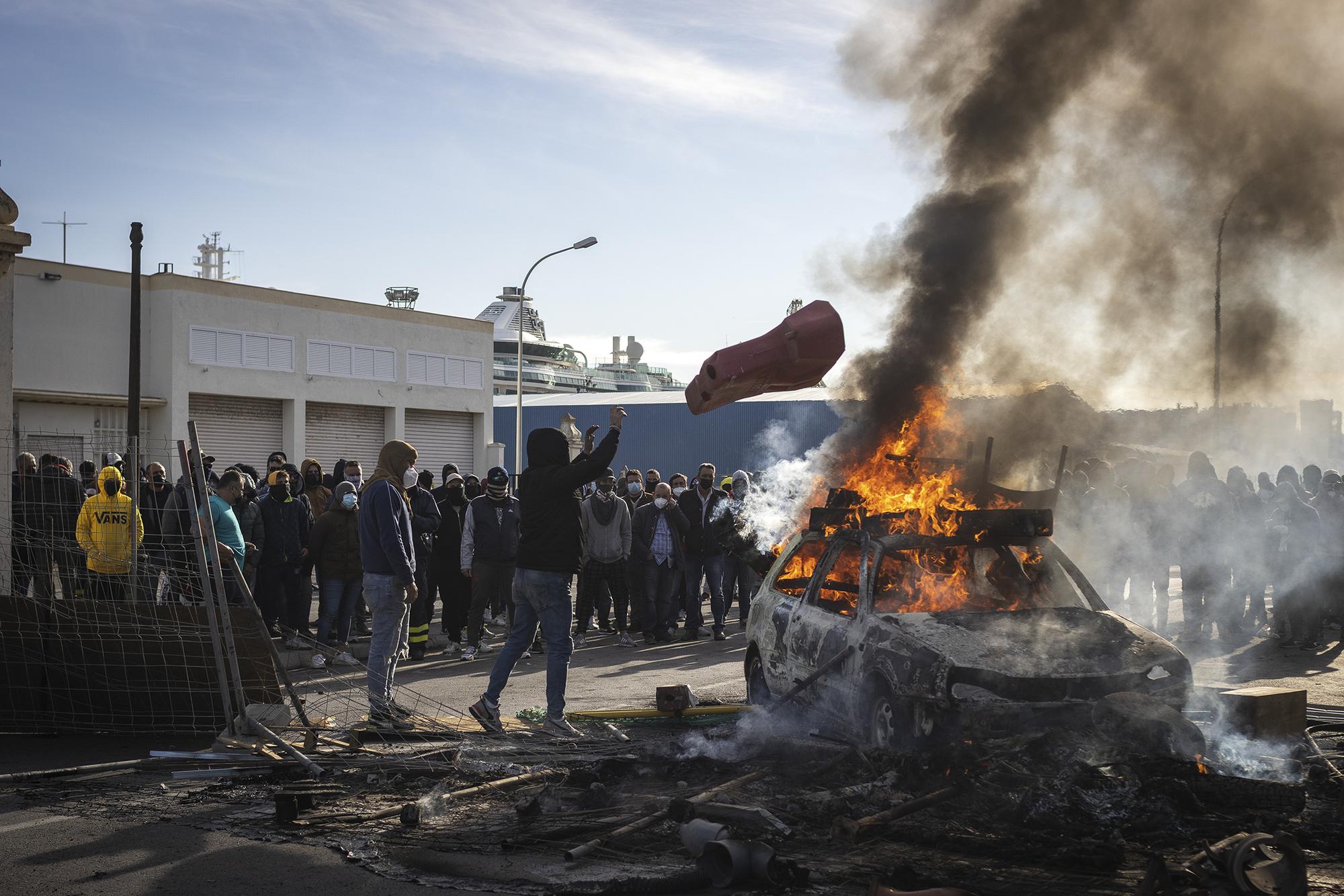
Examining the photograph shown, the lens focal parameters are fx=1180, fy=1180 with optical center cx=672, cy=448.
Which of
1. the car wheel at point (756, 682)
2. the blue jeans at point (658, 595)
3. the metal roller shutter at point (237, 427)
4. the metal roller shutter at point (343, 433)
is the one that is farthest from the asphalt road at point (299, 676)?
the metal roller shutter at point (343, 433)

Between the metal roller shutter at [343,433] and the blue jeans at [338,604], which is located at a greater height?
the metal roller shutter at [343,433]

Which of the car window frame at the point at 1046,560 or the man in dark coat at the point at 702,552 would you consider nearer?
the car window frame at the point at 1046,560

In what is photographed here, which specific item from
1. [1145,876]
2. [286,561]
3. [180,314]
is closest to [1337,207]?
[1145,876]

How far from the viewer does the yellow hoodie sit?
8617 millimetres

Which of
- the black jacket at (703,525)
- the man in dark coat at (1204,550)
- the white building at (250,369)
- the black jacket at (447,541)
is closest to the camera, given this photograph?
the black jacket at (447,541)

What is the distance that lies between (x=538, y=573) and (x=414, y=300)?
52.2 meters

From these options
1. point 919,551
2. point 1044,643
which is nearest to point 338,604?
point 919,551

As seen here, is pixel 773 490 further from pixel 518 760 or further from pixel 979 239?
pixel 518 760

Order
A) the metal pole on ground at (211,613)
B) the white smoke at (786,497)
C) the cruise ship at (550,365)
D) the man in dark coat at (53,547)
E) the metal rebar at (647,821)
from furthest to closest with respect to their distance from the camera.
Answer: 1. the cruise ship at (550,365)
2. the white smoke at (786,497)
3. the man in dark coat at (53,547)
4. the metal pole on ground at (211,613)
5. the metal rebar at (647,821)

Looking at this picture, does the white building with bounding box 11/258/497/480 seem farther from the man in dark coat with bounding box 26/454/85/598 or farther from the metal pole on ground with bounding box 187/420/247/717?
the metal pole on ground with bounding box 187/420/247/717

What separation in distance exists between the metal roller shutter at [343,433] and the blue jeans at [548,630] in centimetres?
2792

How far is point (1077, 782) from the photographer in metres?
5.40

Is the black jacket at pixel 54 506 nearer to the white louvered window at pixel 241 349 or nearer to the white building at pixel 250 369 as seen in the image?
the white building at pixel 250 369

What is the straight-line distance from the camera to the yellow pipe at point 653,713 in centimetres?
857
